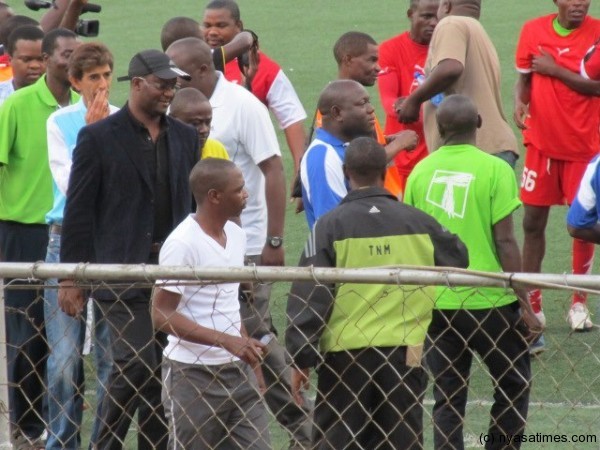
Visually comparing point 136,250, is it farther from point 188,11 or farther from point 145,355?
point 188,11

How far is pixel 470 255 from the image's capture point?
6328 millimetres

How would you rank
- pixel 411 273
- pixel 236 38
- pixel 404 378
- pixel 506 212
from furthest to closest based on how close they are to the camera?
pixel 236 38
pixel 506 212
pixel 404 378
pixel 411 273

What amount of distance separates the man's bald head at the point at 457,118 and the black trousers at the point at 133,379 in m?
1.72

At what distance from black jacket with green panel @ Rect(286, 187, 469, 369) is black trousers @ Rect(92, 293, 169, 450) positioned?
0.75 metres

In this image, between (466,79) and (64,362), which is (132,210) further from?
(466,79)

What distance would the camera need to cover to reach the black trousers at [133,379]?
18.2 feet

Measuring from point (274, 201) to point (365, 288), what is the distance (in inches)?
75.8

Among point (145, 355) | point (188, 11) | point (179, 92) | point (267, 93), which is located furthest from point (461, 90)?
point (188, 11)

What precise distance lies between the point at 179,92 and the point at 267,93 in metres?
2.11

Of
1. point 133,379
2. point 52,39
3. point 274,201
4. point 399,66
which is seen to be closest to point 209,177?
point 133,379

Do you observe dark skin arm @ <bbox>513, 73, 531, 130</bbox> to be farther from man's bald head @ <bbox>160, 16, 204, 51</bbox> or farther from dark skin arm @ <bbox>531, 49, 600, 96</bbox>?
man's bald head @ <bbox>160, 16, 204, 51</bbox>

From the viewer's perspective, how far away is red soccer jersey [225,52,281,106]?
8.58 m

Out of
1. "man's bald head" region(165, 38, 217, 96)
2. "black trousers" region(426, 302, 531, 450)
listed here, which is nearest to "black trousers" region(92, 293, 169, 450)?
"black trousers" region(426, 302, 531, 450)

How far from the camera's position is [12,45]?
7652 mm
